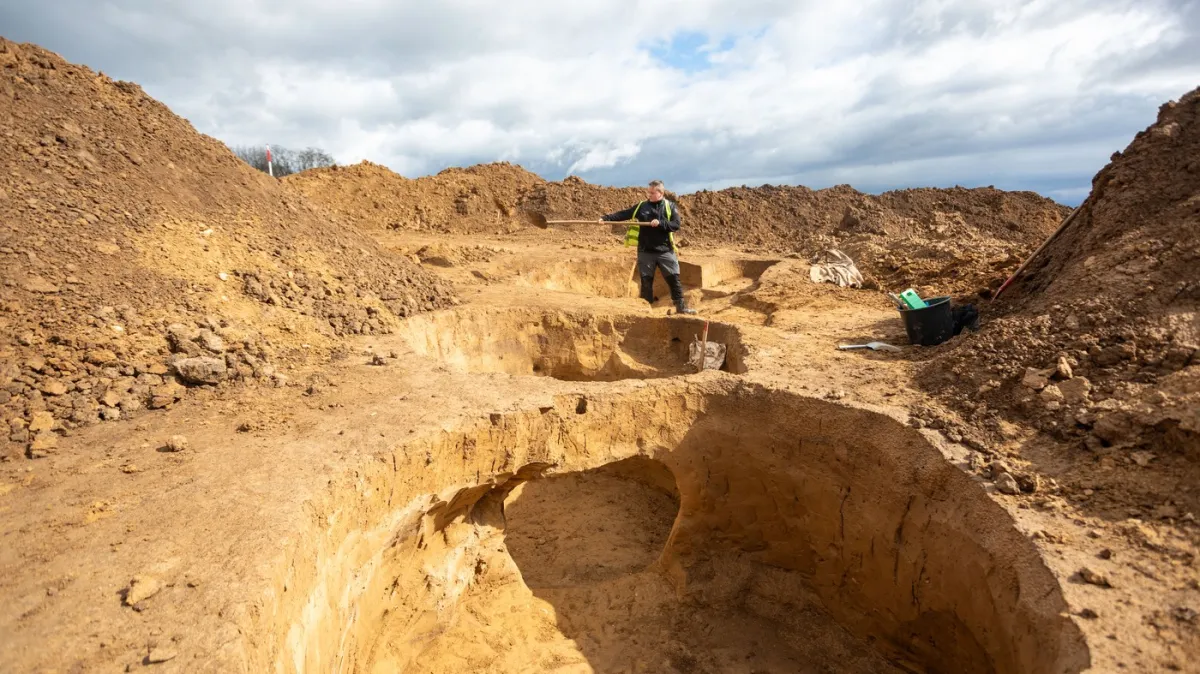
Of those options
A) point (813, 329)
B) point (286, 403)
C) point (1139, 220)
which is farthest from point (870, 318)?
point (286, 403)

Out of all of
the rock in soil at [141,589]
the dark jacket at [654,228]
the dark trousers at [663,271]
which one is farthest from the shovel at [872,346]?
the rock in soil at [141,589]

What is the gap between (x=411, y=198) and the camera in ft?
58.1

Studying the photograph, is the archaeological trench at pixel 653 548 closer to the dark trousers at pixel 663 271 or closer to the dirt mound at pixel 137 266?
the dirt mound at pixel 137 266


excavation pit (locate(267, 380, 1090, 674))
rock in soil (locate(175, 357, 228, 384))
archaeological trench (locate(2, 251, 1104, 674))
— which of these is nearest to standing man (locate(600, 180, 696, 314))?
archaeological trench (locate(2, 251, 1104, 674))

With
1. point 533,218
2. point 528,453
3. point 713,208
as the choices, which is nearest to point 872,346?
point 528,453

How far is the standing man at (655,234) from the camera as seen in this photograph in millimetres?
9430

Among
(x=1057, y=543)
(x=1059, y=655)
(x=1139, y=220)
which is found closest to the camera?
(x=1059, y=655)

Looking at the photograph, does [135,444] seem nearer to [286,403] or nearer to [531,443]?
[286,403]

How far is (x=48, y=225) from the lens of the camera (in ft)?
18.2

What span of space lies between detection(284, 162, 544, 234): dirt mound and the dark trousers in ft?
28.2

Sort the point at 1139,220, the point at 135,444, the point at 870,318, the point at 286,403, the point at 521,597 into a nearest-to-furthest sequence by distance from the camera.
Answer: the point at 135,444, the point at 286,403, the point at 1139,220, the point at 521,597, the point at 870,318

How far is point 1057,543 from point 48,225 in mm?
8061

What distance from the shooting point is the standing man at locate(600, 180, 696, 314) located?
9430 mm

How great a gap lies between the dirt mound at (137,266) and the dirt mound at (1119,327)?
5.96 metres
